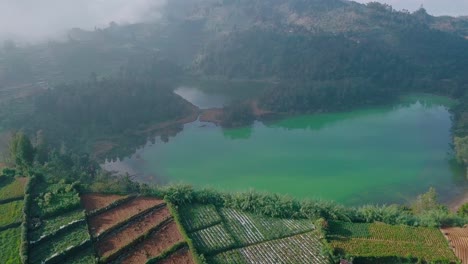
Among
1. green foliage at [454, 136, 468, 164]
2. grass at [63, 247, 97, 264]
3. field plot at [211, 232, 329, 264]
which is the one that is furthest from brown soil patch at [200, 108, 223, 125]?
grass at [63, 247, 97, 264]

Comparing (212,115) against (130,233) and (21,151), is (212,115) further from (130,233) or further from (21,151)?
(130,233)

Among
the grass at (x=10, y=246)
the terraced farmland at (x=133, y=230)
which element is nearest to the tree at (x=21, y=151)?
the terraced farmland at (x=133, y=230)

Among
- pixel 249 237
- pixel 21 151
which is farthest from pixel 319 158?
pixel 21 151

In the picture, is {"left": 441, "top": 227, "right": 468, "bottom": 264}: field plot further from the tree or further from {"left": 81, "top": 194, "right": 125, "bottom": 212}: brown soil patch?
the tree

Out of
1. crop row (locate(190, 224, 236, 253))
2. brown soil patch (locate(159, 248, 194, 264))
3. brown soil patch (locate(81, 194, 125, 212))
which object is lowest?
brown soil patch (locate(159, 248, 194, 264))

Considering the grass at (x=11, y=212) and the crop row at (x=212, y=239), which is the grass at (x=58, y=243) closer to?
the grass at (x=11, y=212)
